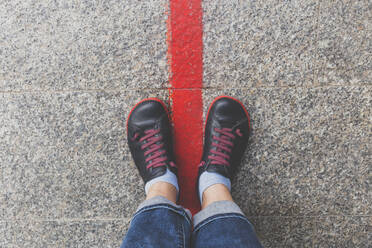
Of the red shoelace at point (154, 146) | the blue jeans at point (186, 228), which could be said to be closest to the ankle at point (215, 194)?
the blue jeans at point (186, 228)

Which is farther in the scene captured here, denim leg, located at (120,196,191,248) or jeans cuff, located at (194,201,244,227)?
jeans cuff, located at (194,201,244,227)

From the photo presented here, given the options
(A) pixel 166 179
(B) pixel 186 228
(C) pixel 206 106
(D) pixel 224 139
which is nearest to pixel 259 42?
(C) pixel 206 106

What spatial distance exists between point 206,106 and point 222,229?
0.65m

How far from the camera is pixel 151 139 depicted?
1.38 meters

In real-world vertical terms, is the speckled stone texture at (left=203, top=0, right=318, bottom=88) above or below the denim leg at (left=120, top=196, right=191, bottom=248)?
above

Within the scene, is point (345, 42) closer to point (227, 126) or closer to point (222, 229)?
point (227, 126)

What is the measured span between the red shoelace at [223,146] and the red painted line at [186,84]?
3.6 inches

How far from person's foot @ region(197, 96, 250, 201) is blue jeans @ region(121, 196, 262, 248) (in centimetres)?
27

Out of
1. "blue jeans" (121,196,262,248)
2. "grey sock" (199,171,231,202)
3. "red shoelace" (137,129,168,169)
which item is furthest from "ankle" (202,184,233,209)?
"red shoelace" (137,129,168,169)

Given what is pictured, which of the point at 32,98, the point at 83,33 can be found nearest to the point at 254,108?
the point at 83,33

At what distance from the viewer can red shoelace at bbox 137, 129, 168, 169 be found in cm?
136

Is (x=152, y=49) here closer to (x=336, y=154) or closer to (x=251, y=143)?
(x=251, y=143)

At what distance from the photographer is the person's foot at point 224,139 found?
1.33m

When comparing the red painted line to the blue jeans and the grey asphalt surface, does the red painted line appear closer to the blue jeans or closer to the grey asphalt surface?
the grey asphalt surface
